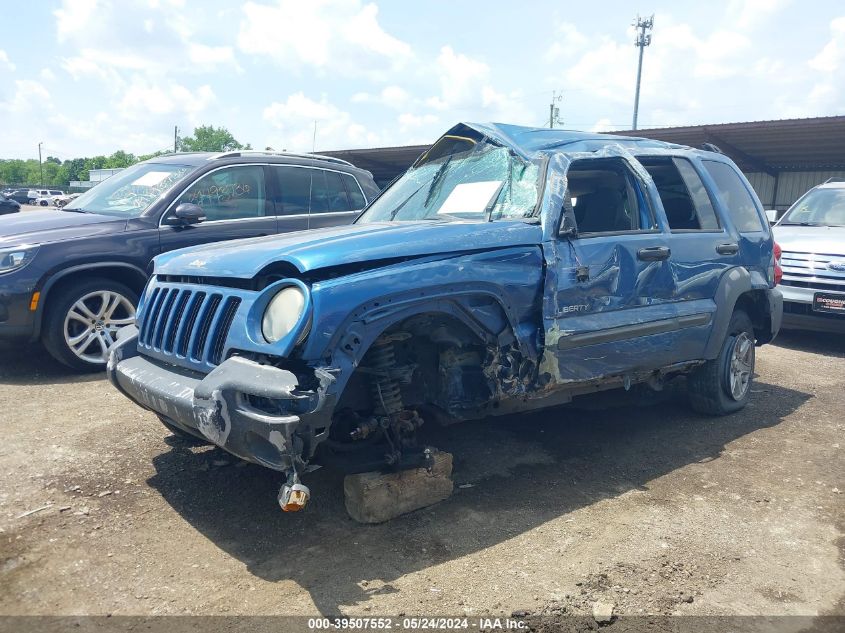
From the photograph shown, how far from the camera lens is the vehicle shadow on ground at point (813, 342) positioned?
8117 millimetres

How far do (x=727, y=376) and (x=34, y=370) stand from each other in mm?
5740

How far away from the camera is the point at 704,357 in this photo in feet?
16.3

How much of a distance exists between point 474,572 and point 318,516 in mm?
930

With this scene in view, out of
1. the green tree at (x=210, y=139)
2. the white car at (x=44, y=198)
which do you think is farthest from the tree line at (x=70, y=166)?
the white car at (x=44, y=198)

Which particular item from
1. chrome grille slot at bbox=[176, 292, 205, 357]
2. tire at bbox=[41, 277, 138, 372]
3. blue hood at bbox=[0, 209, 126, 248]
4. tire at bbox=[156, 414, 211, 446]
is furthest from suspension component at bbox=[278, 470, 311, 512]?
blue hood at bbox=[0, 209, 126, 248]

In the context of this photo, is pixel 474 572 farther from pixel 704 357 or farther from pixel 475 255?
pixel 704 357

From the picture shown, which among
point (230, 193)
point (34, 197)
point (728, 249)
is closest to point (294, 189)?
point (230, 193)

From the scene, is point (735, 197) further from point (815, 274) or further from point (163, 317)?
point (163, 317)

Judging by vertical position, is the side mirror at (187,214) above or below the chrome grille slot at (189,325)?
above

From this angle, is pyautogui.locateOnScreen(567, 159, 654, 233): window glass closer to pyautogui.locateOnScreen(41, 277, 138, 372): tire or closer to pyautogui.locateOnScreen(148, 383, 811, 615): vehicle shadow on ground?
pyautogui.locateOnScreen(148, 383, 811, 615): vehicle shadow on ground

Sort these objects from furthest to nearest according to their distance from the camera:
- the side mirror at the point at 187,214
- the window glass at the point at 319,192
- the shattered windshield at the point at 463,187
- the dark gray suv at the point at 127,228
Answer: the window glass at the point at 319,192, the side mirror at the point at 187,214, the dark gray suv at the point at 127,228, the shattered windshield at the point at 463,187

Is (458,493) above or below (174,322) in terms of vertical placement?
below

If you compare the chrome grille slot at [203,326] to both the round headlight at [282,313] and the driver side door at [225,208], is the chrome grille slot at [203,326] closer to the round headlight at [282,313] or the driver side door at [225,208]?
the round headlight at [282,313]

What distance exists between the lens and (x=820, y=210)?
903 cm
